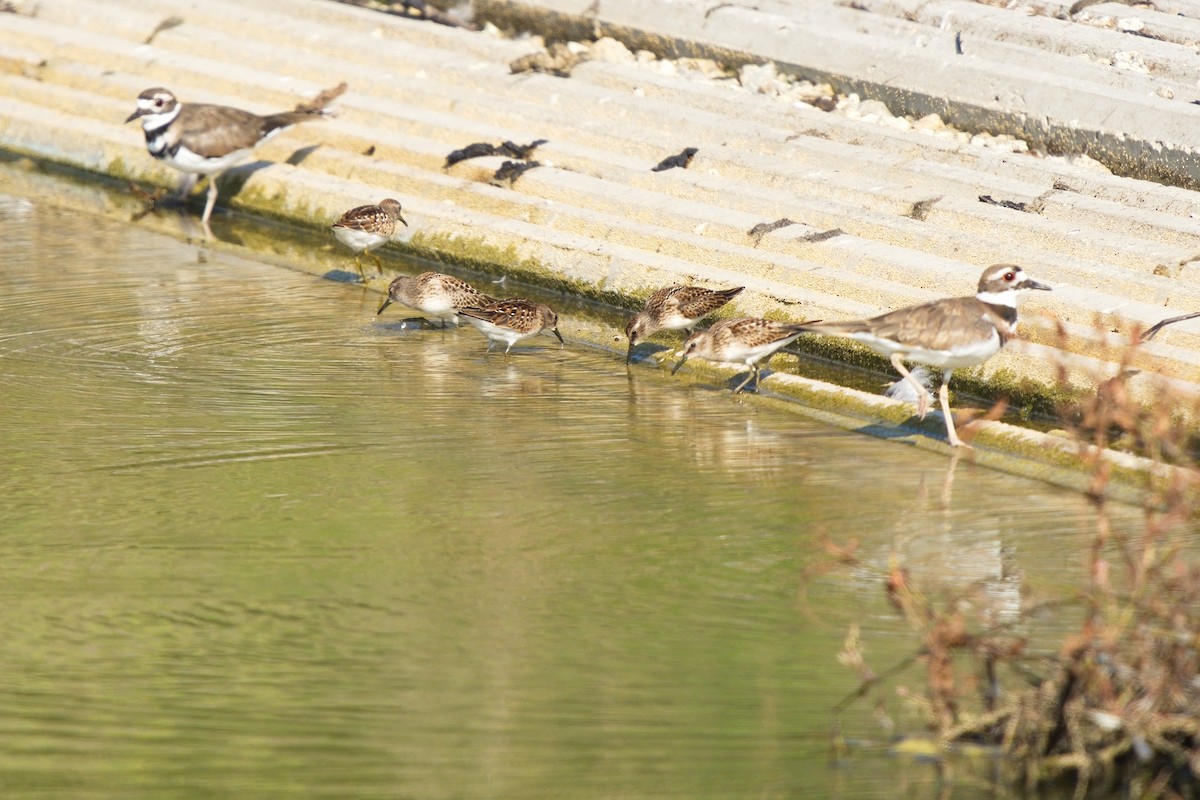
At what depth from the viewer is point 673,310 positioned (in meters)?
11.1

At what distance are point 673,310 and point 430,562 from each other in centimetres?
404

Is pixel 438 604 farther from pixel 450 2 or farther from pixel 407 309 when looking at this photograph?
pixel 450 2

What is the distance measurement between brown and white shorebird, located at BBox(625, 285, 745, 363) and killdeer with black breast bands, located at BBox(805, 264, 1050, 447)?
1.46 m

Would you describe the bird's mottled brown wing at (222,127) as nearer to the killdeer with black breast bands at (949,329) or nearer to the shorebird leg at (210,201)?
the shorebird leg at (210,201)

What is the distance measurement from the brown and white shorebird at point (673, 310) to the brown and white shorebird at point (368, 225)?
259 cm

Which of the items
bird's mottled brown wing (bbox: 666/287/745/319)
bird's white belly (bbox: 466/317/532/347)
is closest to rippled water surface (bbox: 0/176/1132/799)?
bird's white belly (bbox: 466/317/532/347)

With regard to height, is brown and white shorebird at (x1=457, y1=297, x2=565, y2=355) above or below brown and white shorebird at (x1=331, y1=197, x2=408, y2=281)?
below

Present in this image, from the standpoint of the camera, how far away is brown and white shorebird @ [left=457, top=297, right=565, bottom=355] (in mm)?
11016

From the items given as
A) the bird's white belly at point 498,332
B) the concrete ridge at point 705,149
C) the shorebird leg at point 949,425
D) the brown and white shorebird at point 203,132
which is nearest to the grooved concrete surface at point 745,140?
the concrete ridge at point 705,149

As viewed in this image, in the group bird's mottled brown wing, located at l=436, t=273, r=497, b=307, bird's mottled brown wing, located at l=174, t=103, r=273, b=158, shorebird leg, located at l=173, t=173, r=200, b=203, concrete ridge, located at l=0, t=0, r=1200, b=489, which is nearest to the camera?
concrete ridge, located at l=0, t=0, r=1200, b=489

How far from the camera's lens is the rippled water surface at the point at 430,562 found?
19.4 feet

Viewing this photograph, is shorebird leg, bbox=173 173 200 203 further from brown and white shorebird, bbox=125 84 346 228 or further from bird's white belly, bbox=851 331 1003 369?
bird's white belly, bbox=851 331 1003 369

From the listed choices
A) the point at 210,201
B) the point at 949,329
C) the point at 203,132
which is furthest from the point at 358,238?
the point at 949,329

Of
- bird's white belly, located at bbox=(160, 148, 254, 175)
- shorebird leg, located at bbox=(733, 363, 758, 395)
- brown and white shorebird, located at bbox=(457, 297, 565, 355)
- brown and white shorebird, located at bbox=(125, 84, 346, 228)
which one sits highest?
brown and white shorebird, located at bbox=(125, 84, 346, 228)
